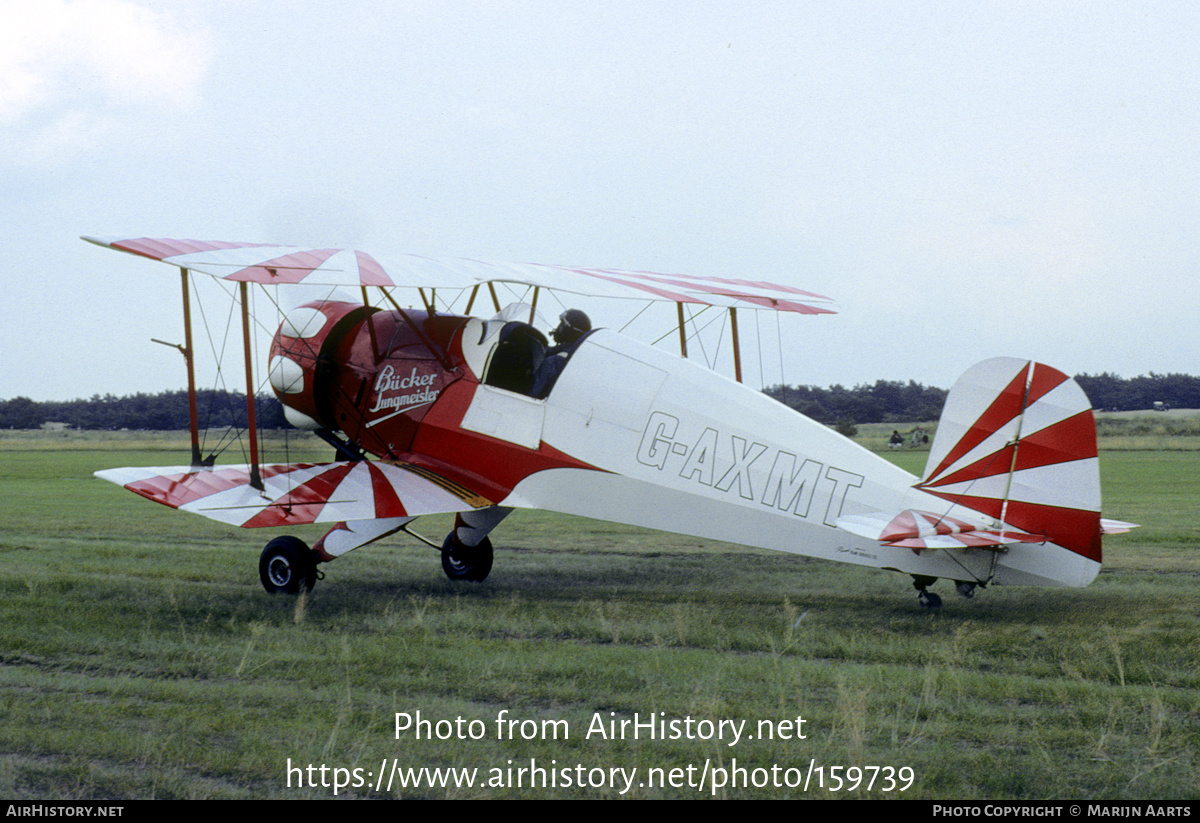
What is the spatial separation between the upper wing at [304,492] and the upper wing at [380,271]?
1880mm

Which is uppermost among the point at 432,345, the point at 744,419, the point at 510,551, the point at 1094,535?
the point at 432,345

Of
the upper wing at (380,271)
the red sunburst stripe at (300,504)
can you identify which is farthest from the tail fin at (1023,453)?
the red sunburst stripe at (300,504)

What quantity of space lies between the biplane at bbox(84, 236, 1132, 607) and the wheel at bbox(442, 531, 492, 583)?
22 mm

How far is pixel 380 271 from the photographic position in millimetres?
7777

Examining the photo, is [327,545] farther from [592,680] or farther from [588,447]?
[592,680]

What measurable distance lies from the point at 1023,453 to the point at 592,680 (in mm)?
3301

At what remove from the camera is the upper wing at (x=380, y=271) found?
24.7ft

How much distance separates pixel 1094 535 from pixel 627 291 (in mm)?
4205

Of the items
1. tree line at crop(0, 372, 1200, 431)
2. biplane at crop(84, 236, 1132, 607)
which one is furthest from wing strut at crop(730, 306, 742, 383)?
tree line at crop(0, 372, 1200, 431)

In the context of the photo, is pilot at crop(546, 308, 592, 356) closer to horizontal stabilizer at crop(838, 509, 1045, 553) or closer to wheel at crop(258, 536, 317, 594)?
wheel at crop(258, 536, 317, 594)

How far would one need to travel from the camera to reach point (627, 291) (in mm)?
8758

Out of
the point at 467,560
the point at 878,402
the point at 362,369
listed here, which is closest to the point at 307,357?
the point at 362,369

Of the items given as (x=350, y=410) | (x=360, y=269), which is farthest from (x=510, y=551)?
(x=360, y=269)

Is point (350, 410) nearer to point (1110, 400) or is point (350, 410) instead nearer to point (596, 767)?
point (596, 767)
